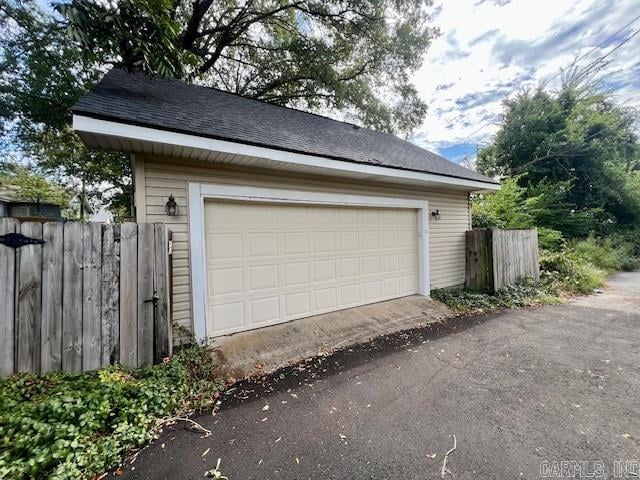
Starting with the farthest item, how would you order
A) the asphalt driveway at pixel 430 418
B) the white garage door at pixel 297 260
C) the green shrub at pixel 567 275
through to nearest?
the green shrub at pixel 567 275
the white garage door at pixel 297 260
the asphalt driveway at pixel 430 418

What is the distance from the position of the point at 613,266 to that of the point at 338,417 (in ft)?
43.7

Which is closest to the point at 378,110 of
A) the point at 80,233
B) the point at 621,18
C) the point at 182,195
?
the point at 621,18

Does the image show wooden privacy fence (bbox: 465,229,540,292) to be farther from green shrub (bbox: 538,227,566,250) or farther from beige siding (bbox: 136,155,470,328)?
green shrub (bbox: 538,227,566,250)

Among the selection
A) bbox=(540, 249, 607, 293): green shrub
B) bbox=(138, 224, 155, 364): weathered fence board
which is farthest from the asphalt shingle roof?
bbox=(540, 249, 607, 293): green shrub

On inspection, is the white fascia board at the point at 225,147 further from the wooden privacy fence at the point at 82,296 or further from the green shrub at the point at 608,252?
the green shrub at the point at 608,252

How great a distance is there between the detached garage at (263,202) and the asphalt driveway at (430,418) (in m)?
1.36

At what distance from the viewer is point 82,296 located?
8.55ft

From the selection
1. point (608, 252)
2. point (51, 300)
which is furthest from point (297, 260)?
point (608, 252)

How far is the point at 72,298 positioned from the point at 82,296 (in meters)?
0.07

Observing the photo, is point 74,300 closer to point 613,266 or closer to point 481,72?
point 481,72

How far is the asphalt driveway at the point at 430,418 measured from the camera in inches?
74.4

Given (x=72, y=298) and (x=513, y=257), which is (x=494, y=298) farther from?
(x=72, y=298)

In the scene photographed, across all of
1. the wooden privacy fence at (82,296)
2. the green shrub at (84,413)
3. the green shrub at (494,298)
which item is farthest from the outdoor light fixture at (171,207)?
the green shrub at (494,298)

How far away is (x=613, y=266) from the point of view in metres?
10.1
